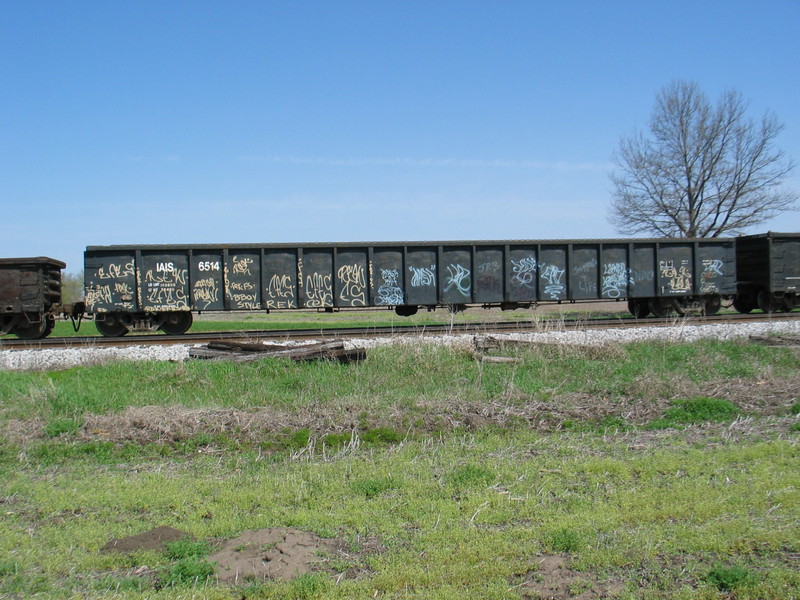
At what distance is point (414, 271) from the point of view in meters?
17.8

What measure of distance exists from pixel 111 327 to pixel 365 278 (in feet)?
21.9

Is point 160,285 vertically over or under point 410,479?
over

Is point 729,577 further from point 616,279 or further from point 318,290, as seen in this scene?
point 616,279

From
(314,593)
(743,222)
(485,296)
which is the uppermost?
(743,222)

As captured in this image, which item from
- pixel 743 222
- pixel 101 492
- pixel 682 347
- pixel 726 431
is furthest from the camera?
pixel 743 222

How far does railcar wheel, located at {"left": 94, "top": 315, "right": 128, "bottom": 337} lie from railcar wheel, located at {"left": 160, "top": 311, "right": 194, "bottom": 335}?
100 cm

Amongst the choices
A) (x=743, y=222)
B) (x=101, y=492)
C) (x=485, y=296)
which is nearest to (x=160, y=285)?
(x=485, y=296)

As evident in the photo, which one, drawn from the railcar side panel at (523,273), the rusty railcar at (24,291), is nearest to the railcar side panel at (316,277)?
the railcar side panel at (523,273)

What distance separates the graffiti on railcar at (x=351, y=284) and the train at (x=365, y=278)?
26mm

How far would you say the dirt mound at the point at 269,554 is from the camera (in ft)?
12.9

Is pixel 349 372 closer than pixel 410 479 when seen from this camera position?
No

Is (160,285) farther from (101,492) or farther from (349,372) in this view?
(101,492)

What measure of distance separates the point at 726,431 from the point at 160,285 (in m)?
13.8

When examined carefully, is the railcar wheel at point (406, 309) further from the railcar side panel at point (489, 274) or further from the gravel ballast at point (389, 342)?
the gravel ballast at point (389, 342)
